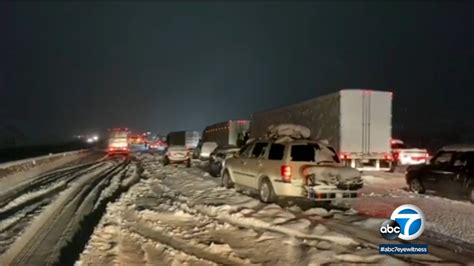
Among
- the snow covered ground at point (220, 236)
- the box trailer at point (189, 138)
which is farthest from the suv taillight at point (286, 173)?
the box trailer at point (189, 138)

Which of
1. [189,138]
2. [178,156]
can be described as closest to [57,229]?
[178,156]

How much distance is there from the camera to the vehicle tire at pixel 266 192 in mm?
13535

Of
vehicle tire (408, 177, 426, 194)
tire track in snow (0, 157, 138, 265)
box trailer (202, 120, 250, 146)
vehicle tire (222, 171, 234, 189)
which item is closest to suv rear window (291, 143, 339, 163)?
vehicle tire (222, 171, 234, 189)

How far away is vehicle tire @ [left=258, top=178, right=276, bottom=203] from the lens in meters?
13.5

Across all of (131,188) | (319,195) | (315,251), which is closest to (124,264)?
(315,251)

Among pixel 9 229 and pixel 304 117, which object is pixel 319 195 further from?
pixel 304 117

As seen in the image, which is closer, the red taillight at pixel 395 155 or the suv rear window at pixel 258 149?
the suv rear window at pixel 258 149

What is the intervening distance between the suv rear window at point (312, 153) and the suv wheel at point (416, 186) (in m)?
4.62

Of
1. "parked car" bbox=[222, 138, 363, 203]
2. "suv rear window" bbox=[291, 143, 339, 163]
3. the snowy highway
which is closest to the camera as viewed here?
the snowy highway

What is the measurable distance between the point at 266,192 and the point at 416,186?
6.15 m

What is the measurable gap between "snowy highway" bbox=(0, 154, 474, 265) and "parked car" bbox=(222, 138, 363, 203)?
479 mm

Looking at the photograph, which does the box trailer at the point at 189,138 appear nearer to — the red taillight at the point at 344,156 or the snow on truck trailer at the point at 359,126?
the snow on truck trailer at the point at 359,126

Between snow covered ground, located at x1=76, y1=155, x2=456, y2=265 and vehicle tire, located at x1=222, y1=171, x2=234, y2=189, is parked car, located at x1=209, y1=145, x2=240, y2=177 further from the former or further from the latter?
snow covered ground, located at x1=76, y1=155, x2=456, y2=265

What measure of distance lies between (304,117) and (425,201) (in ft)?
41.3
